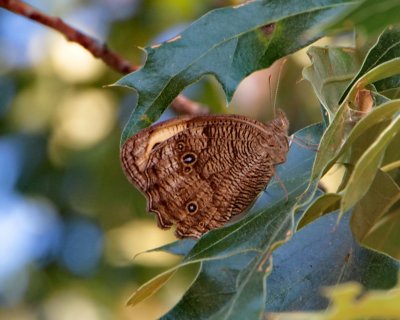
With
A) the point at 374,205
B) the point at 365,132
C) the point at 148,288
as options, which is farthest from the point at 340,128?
the point at 148,288

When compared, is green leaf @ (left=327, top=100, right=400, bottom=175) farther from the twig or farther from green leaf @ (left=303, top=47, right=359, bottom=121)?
the twig

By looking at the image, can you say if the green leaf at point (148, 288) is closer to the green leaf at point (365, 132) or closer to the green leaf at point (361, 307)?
the green leaf at point (365, 132)

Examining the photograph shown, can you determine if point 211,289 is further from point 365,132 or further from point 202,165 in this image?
point 202,165

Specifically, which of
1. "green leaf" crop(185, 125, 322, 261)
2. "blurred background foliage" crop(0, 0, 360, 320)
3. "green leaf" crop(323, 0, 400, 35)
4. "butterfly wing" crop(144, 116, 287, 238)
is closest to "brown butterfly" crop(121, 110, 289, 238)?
"butterfly wing" crop(144, 116, 287, 238)

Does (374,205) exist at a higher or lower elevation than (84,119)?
higher

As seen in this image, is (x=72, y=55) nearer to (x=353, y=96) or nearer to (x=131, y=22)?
(x=131, y=22)

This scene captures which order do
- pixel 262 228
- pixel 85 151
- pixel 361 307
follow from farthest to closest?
pixel 85 151
pixel 262 228
pixel 361 307

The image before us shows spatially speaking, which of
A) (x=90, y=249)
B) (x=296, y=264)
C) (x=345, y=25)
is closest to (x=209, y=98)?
(x=90, y=249)
